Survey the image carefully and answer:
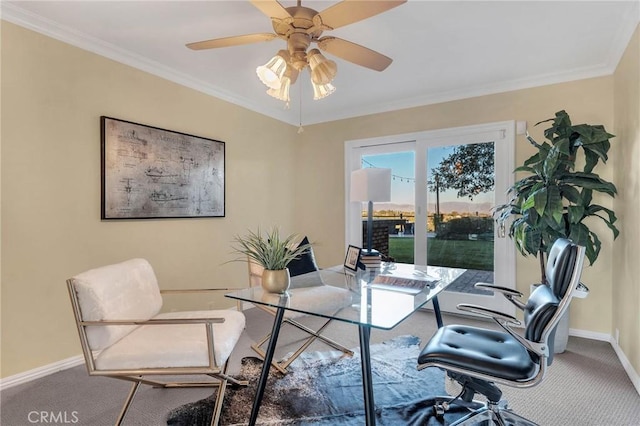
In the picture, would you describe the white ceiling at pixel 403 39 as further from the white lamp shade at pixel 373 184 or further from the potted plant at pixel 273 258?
the potted plant at pixel 273 258

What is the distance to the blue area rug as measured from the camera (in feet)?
6.27

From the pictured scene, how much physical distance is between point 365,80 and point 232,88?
143cm

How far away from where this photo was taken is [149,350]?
5.65 feet

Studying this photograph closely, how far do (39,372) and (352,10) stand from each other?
3.09m

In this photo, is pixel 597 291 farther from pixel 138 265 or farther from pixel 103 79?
pixel 103 79

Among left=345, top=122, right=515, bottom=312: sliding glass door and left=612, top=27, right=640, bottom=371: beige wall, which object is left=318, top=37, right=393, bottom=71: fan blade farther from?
left=345, top=122, right=515, bottom=312: sliding glass door

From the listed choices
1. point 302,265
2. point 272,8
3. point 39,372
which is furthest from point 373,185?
point 39,372

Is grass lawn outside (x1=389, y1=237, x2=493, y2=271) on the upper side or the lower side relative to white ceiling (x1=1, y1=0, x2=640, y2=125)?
lower

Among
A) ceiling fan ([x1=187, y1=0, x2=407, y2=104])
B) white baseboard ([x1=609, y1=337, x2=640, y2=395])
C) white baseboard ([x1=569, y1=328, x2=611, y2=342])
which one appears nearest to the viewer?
ceiling fan ([x1=187, y1=0, x2=407, y2=104])

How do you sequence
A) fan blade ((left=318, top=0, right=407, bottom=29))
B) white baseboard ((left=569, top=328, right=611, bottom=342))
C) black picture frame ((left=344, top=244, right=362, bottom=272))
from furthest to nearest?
white baseboard ((left=569, top=328, right=611, bottom=342)), black picture frame ((left=344, top=244, right=362, bottom=272)), fan blade ((left=318, top=0, right=407, bottom=29))

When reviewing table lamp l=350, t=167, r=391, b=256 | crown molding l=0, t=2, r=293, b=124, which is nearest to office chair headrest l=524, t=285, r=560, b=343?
table lamp l=350, t=167, r=391, b=256

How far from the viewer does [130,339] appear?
185 centimetres

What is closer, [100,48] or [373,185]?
[100,48]

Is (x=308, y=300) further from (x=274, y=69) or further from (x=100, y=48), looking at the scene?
(x=100, y=48)
